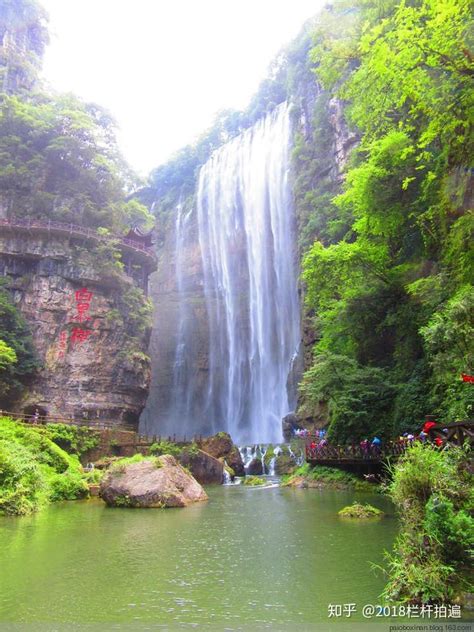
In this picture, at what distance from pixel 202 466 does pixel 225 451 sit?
4.32 m

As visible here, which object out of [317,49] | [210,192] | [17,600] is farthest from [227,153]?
[17,600]

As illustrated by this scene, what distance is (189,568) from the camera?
20.8 feet

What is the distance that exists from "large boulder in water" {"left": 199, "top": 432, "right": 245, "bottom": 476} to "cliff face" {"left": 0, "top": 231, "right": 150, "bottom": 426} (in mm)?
7205

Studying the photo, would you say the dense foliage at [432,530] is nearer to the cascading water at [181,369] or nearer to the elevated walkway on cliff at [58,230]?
the elevated walkway on cliff at [58,230]

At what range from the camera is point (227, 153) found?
2057 inches

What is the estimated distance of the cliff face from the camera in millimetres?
31703

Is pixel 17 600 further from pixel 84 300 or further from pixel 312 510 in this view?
pixel 84 300

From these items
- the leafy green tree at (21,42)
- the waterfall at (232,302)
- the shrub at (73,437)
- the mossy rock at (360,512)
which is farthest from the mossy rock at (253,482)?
the leafy green tree at (21,42)

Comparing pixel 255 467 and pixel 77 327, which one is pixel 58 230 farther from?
pixel 255 467

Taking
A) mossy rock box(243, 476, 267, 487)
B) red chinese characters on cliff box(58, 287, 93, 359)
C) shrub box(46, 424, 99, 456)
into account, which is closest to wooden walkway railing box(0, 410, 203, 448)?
shrub box(46, 424, 99, 456)

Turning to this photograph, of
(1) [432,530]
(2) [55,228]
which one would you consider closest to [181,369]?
Answer: (2) [55,228]

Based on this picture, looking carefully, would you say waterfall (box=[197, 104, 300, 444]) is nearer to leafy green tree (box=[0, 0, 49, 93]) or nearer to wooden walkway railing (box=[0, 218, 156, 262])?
wooden walkway railing (box=[0, 218, 156, 262])

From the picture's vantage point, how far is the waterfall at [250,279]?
4169cm

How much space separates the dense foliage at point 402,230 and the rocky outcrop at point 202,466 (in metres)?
6.81
